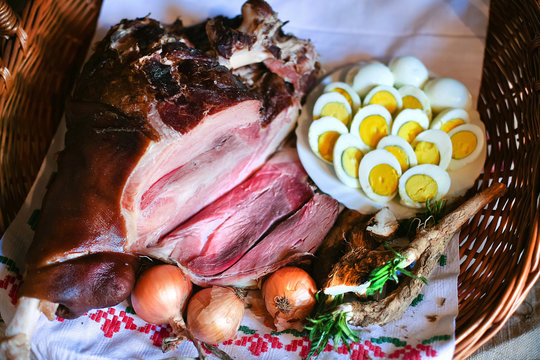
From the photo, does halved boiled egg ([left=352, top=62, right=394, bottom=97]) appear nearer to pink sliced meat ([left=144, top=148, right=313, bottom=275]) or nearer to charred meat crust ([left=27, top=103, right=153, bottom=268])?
pink sliced meat ([left=144, top=148, right=313, bottom=275])

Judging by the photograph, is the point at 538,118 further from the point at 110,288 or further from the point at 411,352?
the point at 110,288

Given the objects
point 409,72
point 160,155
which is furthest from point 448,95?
point 160,155

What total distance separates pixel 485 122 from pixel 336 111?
828mm

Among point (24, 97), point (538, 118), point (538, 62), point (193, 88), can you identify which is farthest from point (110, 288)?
point (538, 62)

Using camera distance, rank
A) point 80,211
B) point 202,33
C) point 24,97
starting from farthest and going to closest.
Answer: point 202,33 → point 24,97 → point 80,211

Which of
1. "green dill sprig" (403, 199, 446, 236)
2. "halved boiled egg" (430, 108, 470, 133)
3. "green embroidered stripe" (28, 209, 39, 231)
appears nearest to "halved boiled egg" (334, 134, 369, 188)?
"green dill sprig" (403, 199, 446, 236)

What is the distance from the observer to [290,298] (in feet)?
6.34

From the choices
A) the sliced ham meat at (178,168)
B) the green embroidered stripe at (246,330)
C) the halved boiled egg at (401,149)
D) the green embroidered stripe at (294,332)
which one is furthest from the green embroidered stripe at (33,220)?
the halved boiled egg at (401,149)

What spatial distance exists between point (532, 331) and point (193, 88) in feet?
6.53

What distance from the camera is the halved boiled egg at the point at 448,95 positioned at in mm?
2316

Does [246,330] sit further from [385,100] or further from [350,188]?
[385,100]

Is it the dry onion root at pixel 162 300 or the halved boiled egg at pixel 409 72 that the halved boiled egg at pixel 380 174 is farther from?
the dry onion root at pixel 162 300

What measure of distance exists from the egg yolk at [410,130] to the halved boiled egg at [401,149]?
103mm

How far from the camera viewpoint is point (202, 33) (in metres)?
2.47
